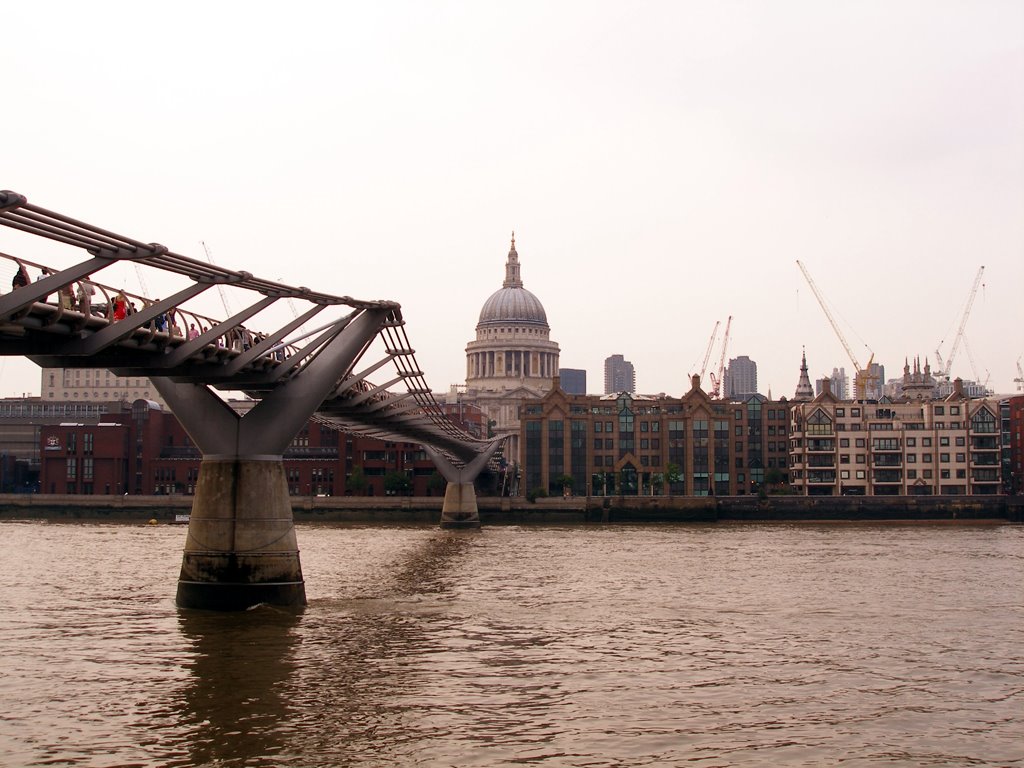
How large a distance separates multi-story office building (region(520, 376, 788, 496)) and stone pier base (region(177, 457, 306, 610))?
306ft

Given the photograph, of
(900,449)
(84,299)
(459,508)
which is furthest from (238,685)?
(900,449)

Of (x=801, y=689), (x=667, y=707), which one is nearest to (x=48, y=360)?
(x=667, y=707)

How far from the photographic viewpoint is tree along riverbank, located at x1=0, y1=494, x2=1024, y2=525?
108812 millimetres

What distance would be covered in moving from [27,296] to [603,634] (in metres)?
15.8

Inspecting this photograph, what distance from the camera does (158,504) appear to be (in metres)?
114

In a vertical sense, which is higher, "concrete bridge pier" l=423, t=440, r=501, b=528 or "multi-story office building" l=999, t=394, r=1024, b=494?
"multi-story office building" l=999, t=394, r=1024, b=494

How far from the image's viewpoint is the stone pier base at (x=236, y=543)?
35219 millimetres

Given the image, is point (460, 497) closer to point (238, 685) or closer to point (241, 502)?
point (241, 502)

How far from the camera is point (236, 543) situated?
35.3 metres

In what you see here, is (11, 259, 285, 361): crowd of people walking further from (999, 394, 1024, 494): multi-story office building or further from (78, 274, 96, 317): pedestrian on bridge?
(999, 394, 1024, 494): multi-story office building

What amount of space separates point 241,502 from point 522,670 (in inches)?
452

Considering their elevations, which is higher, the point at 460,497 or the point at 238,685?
the point at 460,497

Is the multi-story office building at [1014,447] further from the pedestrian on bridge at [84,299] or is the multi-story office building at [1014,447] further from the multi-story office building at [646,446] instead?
the pedestrian on bridge at [84,299]

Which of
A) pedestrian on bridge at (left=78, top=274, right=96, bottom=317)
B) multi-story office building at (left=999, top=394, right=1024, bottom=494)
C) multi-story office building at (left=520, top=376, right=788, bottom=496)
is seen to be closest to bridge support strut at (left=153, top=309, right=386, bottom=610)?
pedestrian on bridge at (left=78, top=274, right=96, bottom=317)
